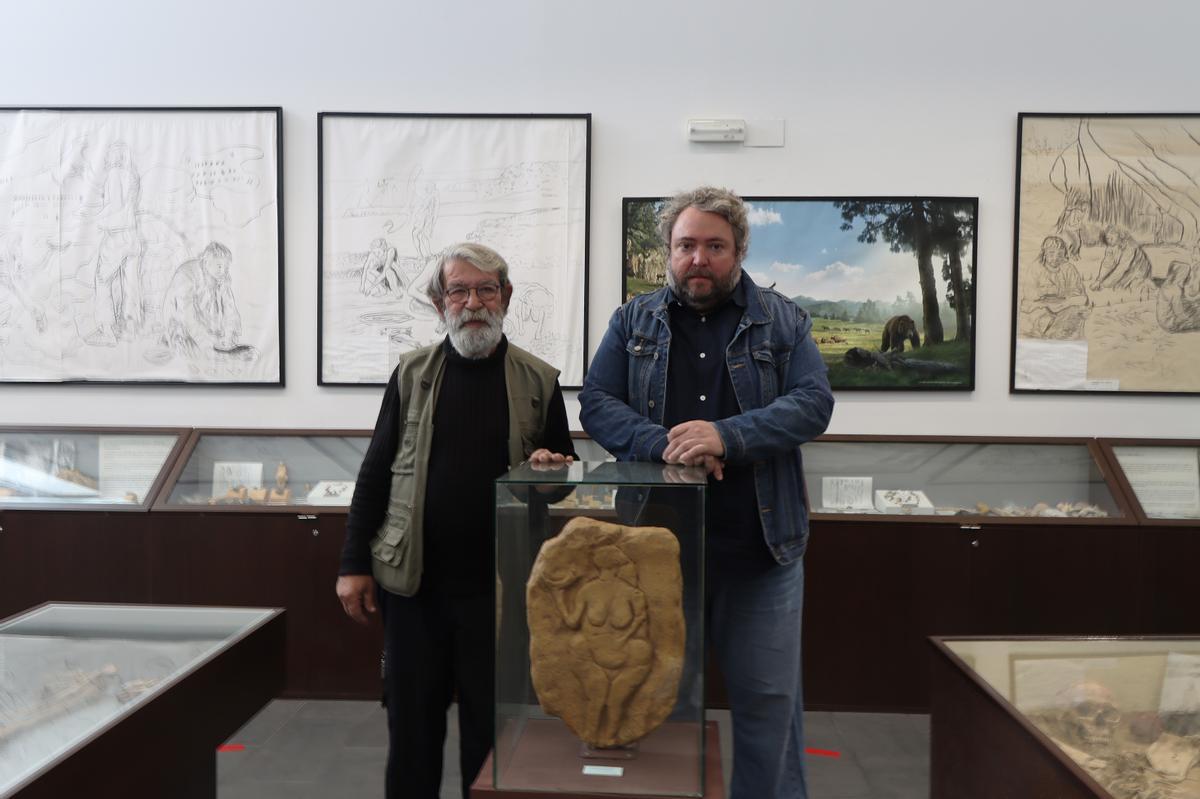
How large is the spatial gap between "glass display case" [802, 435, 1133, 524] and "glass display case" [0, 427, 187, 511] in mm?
3054

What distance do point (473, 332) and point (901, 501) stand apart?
8.20 ft

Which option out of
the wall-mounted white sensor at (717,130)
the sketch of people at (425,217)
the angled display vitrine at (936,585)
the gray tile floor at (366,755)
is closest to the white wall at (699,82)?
the wall-mounted white sensor at (717,130)

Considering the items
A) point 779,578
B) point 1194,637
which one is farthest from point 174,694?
point 1194,637

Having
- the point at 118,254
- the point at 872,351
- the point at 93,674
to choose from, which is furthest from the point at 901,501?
the point at 118,254

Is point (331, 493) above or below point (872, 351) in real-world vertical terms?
below

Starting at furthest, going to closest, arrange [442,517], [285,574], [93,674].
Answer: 1. [285,574]
2. [442,517]
3. [93,674]

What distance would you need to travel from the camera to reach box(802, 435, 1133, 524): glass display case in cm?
400

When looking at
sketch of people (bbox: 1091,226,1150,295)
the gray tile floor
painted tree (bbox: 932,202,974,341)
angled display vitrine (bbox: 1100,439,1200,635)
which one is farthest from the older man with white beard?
sketch of people (bbox: 1091,226,1150,295)

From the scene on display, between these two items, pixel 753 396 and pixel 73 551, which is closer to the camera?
pixel 753 396

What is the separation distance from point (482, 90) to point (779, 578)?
10.0 feet

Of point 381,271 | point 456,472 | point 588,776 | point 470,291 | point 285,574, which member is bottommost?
point 285,574

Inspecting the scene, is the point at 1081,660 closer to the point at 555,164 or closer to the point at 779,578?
the point at 779,578

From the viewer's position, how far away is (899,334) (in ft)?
13.9

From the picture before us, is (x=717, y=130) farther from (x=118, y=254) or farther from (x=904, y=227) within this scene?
(x=118, y=254)
